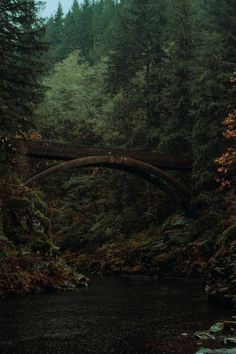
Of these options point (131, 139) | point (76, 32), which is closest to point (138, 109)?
point (131, 139)

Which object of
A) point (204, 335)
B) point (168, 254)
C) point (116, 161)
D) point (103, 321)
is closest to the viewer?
point (204, 335)

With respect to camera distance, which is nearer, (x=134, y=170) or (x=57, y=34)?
(x=134, y=170)

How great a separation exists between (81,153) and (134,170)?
17.4 ft

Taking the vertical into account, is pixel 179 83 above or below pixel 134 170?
above

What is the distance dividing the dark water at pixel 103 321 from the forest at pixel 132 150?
5.17ft

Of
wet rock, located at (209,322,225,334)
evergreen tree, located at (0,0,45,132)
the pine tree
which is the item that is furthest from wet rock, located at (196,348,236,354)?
the pine tree

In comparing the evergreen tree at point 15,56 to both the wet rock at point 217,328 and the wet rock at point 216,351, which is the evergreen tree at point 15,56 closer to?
the wet rock at point 217,328

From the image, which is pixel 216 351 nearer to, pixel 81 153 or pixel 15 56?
pixel 15 56

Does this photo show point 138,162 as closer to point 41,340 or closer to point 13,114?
point 13,114

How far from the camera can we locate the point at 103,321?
17250 mm

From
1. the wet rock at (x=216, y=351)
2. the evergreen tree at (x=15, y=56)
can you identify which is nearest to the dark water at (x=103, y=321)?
the wet rock at (x=216, y=351)

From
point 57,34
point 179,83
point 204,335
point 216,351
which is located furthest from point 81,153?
point 57,34

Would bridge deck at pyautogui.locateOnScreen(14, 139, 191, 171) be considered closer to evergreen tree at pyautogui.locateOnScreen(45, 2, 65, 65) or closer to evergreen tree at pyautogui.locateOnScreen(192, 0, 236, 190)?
evergreen tree at pyautogui.locateOnScreen(192, 0, 236, 190)

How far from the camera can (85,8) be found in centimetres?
9838
